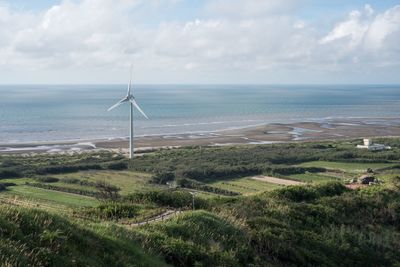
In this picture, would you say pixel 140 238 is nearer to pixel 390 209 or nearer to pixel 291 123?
pixel 390 209

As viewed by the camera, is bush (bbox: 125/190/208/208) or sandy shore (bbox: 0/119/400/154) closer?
bush (bbox: 125/190/208/208)

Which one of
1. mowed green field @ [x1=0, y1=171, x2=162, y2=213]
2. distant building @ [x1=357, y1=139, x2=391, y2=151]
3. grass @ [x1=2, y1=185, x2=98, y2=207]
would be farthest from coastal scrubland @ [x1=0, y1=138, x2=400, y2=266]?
distant building @ [x1=357, y1=139, x2=391, y2=151]


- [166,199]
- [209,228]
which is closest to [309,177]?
[166,199]

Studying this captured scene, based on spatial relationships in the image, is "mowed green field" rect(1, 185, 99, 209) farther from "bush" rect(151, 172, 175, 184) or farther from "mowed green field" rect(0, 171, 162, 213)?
"bush" rect(151, 172, 175, 184)

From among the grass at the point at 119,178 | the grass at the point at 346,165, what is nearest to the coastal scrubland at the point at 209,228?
the grass at the point at 119,178

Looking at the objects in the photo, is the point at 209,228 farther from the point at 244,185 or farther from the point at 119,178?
the point at 119,178

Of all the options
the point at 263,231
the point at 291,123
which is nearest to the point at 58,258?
the point at 263,231
